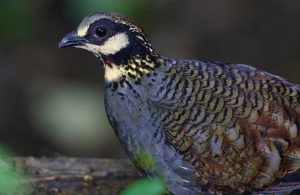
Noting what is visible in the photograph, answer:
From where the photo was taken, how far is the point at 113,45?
5.84m

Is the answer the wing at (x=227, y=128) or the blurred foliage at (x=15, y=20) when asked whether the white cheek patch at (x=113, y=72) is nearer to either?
the wing at (x=227, y=128)

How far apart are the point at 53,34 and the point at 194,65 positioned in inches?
174

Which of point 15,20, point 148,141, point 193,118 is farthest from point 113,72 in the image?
point 15,20

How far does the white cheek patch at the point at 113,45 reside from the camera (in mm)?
5828

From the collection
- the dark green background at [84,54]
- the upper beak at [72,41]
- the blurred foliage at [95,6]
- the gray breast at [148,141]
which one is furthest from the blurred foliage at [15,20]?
the gray breast at [148,141]

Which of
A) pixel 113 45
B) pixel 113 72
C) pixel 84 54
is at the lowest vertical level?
pixel 84 54

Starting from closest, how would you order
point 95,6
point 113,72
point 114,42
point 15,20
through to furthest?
point 114,42 < point 113,72 < point 95,6 < point 15,20

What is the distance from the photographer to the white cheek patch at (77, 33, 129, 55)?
5828mm

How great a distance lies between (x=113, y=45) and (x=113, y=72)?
21cm

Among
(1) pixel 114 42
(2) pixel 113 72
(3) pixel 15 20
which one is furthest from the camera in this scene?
(3) pixel 15 20

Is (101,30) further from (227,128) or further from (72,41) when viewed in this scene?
(227,128)

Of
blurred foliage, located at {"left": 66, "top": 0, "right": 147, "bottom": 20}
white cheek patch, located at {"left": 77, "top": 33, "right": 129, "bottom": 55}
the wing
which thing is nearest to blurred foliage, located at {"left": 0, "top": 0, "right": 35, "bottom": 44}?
blurred foliage, located at {"left": 66, "top": 0, "right": 147, "bottom": 20}

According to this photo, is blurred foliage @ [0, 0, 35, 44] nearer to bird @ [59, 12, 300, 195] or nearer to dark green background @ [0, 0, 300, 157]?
dark green background @ [0, 0, 300, 157]

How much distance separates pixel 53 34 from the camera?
10.2 m
